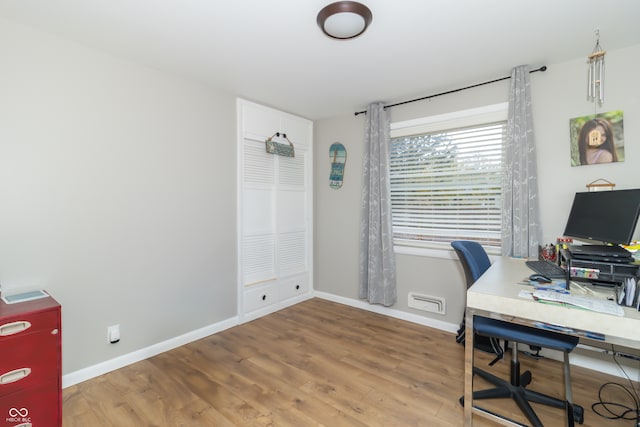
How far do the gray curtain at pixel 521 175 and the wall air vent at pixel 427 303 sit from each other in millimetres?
866

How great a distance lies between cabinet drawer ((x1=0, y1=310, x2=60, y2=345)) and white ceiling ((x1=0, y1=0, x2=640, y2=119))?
178 cm

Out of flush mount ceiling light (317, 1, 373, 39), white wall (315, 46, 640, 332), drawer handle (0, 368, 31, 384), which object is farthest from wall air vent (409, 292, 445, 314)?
drawer handle (0, 368, 31, 384)

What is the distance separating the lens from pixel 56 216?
2.07m

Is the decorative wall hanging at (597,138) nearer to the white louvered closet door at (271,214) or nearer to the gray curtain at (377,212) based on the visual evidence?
the gray curtain at (377,212)

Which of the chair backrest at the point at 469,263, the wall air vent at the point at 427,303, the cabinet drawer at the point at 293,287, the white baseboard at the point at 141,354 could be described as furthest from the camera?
the cabinet drawer at the point at 293,287

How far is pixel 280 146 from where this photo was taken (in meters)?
3.54

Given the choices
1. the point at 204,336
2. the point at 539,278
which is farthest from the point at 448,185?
the point at 204,336

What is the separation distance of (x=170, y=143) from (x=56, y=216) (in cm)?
101

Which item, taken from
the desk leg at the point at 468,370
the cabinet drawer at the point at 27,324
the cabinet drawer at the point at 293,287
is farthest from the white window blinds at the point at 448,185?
the cabinet drawer at the point at 27,324

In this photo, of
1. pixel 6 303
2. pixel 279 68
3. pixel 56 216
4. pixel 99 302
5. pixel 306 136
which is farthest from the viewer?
pixel 306 136

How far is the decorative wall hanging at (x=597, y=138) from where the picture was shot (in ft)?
7.30

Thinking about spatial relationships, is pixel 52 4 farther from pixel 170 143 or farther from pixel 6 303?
pixel 6 303

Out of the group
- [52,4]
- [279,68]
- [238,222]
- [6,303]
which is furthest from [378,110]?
[6,303]

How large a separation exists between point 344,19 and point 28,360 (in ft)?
8.55
